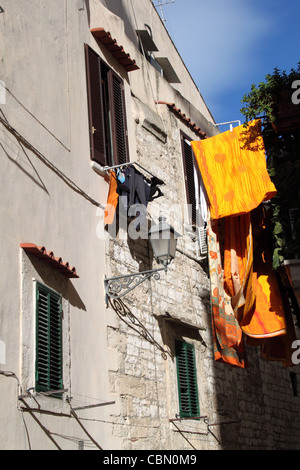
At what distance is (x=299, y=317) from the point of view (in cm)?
880

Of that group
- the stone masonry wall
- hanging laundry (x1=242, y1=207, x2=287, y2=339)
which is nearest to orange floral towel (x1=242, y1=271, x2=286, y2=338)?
hanging laundry (x1=242, y1=207, x2=287, y2=339)

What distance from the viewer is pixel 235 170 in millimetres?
8977

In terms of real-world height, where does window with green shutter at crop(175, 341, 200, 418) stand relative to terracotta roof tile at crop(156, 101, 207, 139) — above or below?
below

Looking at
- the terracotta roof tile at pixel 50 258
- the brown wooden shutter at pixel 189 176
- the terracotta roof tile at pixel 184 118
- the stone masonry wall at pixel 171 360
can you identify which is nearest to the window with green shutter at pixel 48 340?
the terracotta roof tile at pixel 50 258

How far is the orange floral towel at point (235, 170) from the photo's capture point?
8.50 metres

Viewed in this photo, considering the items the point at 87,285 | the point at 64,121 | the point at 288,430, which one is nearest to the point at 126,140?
the point at 64,121

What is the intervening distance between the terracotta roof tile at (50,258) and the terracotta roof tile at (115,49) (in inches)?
158

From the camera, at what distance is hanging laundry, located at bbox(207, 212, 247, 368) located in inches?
348

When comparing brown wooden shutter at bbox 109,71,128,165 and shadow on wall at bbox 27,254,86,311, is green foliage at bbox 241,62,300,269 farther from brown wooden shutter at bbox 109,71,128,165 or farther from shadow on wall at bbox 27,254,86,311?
shadow on wall at bbox 27,254,86,311

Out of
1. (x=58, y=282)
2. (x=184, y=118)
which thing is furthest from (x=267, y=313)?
(x=184, y=118)

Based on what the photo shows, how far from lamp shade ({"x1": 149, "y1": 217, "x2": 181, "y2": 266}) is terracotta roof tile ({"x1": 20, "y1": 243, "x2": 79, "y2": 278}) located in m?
1.34

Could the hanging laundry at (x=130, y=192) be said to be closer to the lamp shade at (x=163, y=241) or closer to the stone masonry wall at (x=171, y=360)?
the stone masonry wall at (x=171, y=360)

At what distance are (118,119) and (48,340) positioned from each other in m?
4.33

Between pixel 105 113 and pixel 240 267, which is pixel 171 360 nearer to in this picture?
pixel 240 267
